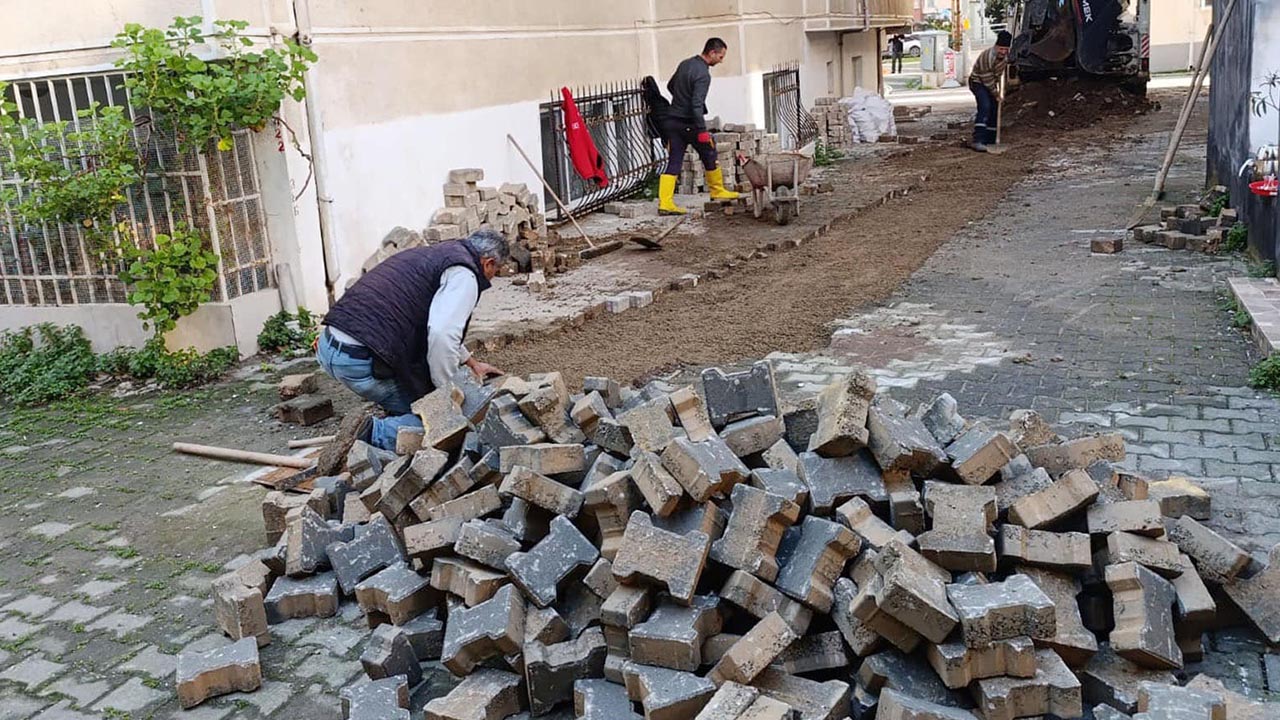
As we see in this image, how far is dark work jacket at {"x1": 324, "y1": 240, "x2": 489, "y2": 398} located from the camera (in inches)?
217

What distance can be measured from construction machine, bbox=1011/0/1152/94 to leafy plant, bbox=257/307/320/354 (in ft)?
59.8

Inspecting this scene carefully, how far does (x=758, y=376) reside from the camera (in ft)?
14.7

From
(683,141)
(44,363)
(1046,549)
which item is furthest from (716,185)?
(1046,549)

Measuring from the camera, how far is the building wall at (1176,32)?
110ft

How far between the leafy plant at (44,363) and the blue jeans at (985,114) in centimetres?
1419

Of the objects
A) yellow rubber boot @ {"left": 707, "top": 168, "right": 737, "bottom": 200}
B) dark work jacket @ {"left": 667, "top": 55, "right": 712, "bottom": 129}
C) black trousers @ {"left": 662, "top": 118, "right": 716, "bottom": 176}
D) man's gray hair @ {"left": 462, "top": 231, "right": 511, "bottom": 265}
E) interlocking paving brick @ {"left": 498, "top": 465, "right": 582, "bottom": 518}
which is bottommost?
interlocking paving brick @ {"left": 498, "top": 465, "right": 582, "bottom": 518}

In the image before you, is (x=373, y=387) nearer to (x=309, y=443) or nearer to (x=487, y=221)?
(x=309, y=443)

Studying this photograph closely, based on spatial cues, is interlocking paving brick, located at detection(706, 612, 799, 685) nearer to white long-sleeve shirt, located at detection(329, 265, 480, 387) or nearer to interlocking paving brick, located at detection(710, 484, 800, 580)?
interlocking paving brick, located at detection(710, 484, 800, 580)

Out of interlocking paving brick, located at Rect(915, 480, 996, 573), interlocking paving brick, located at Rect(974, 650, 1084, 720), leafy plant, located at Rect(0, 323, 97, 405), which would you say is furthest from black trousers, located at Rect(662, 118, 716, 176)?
interlocking paving brick, located at Rect(974, 650, 1084, 720)

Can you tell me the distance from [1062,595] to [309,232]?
6.74 m

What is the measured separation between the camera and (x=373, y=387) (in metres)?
5.73

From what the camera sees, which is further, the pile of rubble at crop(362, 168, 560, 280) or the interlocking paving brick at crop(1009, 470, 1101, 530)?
the pile of rubble at crop(362, 168, 560, 280)

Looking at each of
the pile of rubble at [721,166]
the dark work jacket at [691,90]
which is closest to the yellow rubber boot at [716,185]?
the dark work jacket at [691,90]

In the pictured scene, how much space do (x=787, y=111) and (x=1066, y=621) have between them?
54.1 feet
